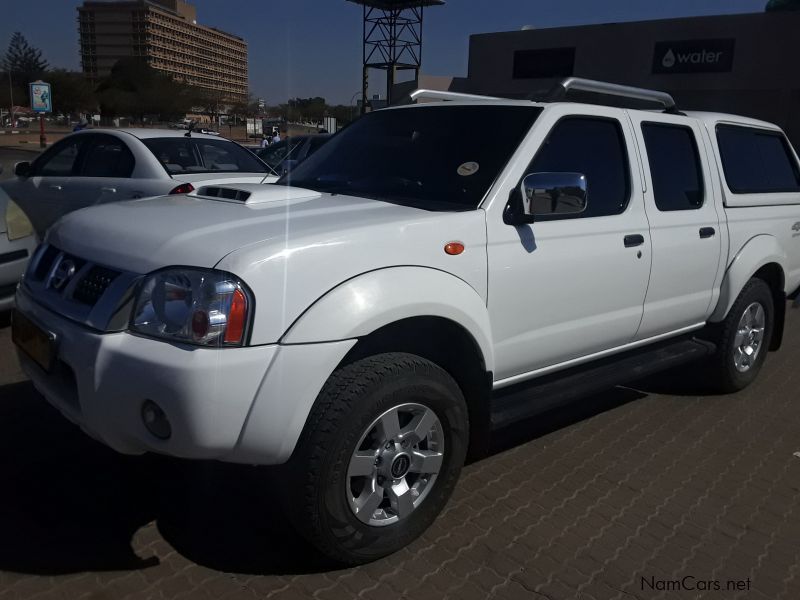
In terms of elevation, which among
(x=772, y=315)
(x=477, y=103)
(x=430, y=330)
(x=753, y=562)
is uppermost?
(x=477, y=103)

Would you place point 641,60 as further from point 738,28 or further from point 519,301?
point 519,301

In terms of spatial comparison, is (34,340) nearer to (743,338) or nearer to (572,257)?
(572,257)

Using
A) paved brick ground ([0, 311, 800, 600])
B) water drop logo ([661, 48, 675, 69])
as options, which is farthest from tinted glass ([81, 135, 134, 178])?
water drop logo ([661, 48, 675, 69])

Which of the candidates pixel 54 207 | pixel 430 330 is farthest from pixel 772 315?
pixel 54 207

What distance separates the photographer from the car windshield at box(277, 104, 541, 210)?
343 centimetres

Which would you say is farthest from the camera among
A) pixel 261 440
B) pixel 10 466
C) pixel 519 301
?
pixel 10 466

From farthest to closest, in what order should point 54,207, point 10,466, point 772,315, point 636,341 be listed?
point 54,207, point 772,315, point 636,341, point 10,466

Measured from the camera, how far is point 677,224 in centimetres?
424

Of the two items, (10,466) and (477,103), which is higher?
(477,103)

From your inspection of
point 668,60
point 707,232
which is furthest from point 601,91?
point 668,60

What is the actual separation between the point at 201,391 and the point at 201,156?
5822mm

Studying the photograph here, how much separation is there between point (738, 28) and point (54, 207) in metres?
24.9

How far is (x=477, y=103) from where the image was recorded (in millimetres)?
3867
